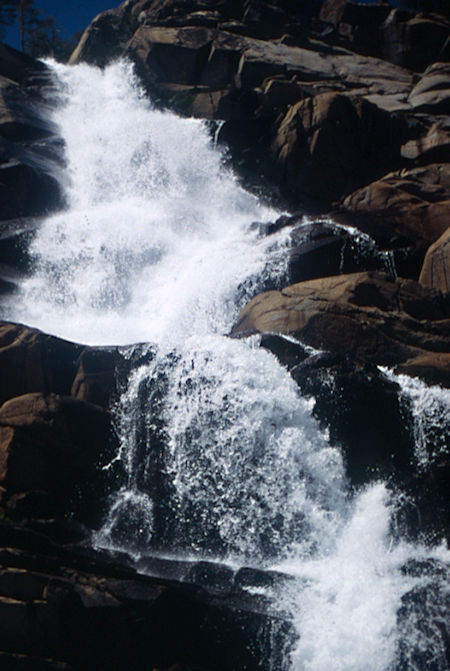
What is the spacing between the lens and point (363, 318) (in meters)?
10.5

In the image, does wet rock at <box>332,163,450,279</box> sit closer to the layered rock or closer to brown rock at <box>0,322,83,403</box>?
the layered rock

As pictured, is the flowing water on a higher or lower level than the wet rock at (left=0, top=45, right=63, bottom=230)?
lower

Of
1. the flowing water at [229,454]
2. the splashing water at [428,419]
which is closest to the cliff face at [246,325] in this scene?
the splashing water at [428,419]

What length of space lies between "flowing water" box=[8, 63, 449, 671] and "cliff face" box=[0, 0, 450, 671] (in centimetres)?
37

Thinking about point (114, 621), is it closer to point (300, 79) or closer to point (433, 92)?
point (433, 92)

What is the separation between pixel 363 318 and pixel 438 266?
316 cm

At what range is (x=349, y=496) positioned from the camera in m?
8.45

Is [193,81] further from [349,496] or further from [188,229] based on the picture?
[349,496]

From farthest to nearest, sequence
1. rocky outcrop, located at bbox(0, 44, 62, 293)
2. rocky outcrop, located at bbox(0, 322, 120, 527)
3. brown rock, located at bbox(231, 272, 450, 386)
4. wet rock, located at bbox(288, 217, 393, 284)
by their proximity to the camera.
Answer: rocky outcrop, located at bbox(0, 44, 62, 293), wet rock, located at bbox(288, 217, 393, 284), brown rock, located at bbox(231, 272, 450, 386), rocky outcrop, located at bbox(0, 322, 120, 527)

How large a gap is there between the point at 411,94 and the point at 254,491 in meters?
18.9

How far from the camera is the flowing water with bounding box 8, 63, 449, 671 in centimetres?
677

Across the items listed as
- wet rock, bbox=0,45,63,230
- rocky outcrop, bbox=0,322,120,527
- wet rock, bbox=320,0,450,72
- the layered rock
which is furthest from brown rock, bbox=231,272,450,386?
wet rock, bbox=320,0,450,72

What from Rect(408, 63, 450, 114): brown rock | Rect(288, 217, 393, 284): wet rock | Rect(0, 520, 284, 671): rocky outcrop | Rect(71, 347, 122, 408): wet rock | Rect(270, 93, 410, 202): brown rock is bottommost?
Rect(0, 520, 284, 671): rocky outcrop

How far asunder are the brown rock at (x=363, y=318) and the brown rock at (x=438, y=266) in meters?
1.20
